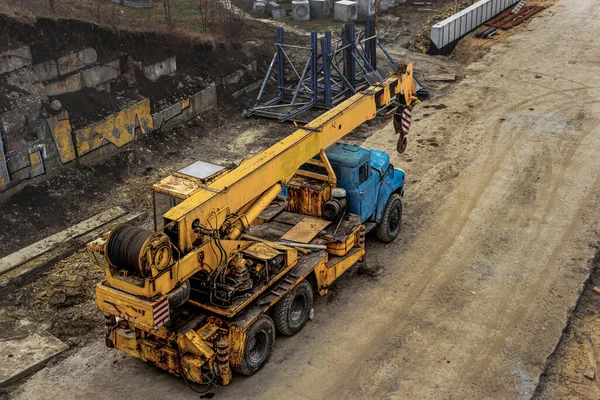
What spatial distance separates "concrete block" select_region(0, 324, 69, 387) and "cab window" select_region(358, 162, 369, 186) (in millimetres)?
7047

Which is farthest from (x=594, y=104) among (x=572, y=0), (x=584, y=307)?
(x=572, y=0)

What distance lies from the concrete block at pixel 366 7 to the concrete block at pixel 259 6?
466cm

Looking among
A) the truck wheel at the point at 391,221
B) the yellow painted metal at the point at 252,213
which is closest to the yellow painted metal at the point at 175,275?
the yellow painted metal at the point at 252,213

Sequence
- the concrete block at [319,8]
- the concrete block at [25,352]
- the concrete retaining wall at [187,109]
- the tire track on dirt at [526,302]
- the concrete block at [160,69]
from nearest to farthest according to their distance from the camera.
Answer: the tire track on dirt at [526,302]
the concrete block at [25,352]
the concrete retaining wall at [187,109]
the concrete block at [160,69]
the concrete block at [319,8]

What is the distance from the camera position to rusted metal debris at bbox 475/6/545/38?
34.0 metres

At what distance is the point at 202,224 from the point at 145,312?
1.71m

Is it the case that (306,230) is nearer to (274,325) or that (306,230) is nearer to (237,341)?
(274,325)

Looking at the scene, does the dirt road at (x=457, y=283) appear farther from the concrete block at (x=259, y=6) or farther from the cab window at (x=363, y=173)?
the concrete block at (x=259, y=6)

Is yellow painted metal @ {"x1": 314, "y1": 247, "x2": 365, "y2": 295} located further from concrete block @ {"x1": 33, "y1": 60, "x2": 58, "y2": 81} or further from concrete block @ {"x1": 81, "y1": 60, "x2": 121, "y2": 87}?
concrete block @ {"x1": 81, "y1": 60, "x2": 121, "y2": 87}

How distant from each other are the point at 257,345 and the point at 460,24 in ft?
80.0

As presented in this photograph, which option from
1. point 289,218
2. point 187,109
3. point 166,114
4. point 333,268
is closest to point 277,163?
point 289,218

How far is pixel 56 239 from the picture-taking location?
17.2 metres

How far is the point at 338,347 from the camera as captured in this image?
13352 millimetres

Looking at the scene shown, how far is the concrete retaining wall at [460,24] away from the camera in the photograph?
103ft
